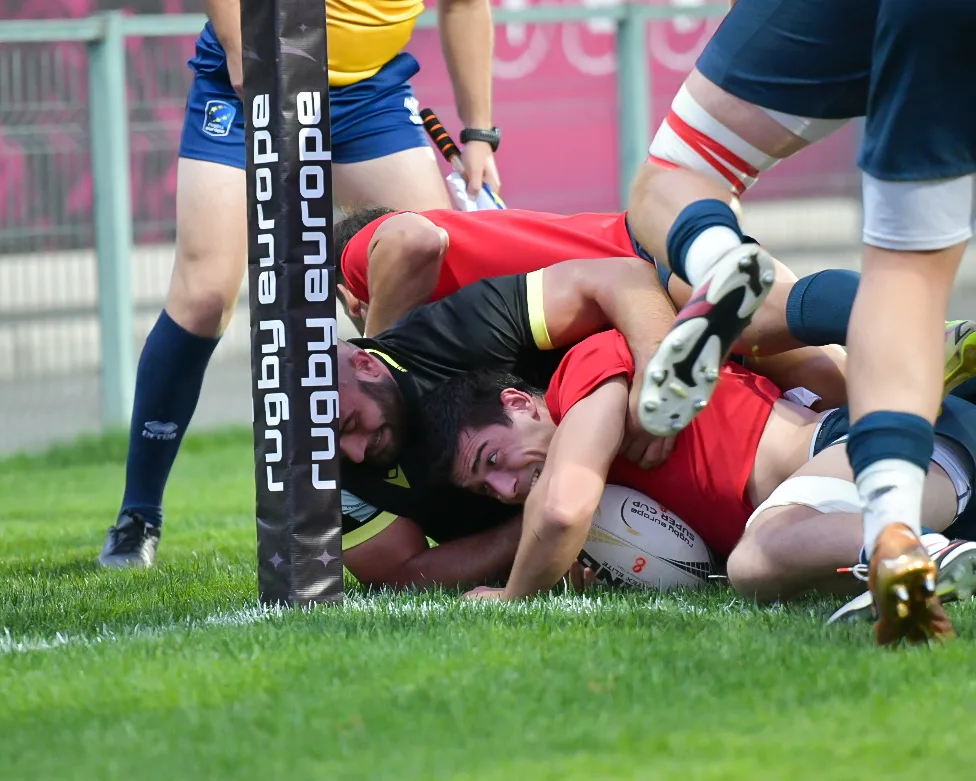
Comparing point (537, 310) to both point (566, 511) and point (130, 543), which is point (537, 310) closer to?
point (566, 511)

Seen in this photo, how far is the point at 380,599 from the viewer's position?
3.58 metres

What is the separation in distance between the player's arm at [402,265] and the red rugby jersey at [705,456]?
72 centimetres

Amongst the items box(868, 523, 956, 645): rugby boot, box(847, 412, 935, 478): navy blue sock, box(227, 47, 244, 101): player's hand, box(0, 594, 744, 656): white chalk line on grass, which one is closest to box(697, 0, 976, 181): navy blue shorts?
box(847, 412, 935, 478): navy blue sock

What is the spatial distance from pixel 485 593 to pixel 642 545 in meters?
0.40

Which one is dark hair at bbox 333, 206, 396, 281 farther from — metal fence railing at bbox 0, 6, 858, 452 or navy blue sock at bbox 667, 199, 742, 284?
metal fence railing at bbox 0, 6, 858, 452

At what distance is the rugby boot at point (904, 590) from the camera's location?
97.9 inches

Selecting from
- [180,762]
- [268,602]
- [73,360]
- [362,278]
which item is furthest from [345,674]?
[73,360]

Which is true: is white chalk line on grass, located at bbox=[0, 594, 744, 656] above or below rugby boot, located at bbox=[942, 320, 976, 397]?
A: below

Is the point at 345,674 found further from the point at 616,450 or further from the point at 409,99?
the point at 409,99

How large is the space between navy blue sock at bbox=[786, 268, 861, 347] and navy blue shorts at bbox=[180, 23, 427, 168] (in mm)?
1756

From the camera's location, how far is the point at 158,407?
194 inches

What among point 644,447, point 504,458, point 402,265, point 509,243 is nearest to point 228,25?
point 402,265

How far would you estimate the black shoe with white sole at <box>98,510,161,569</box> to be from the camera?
461 centimetres

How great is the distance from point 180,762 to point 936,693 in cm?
114
